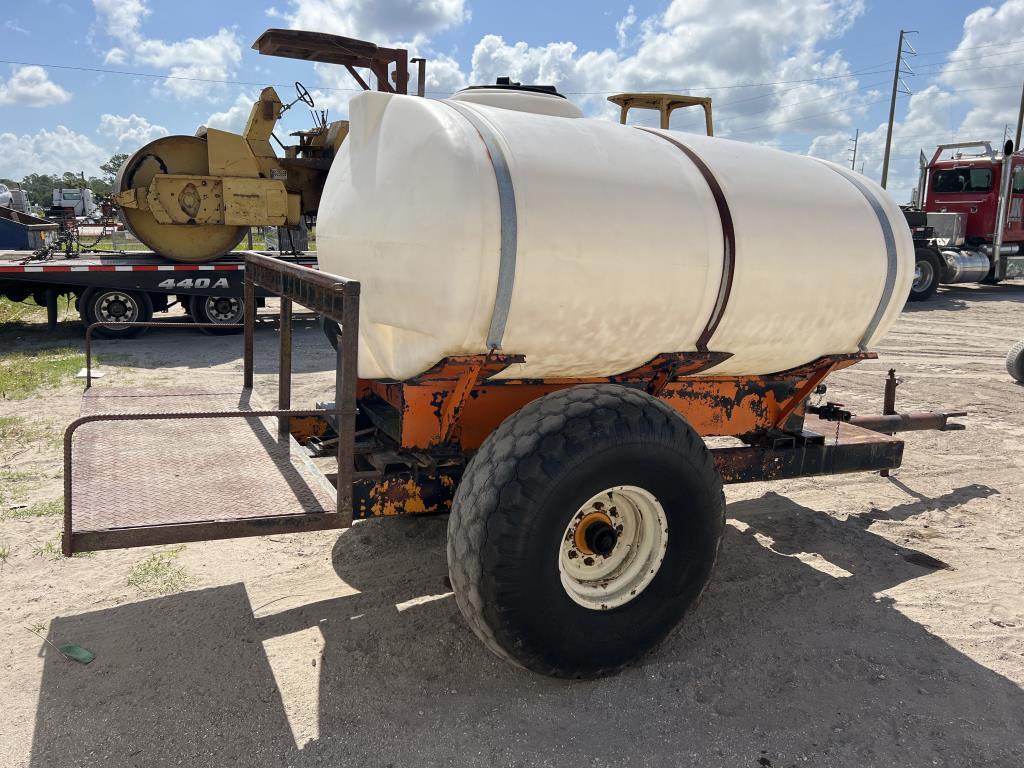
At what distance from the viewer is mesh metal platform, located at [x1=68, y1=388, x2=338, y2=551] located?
2.65 meters

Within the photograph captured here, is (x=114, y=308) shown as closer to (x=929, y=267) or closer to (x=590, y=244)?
(x=590, y=244)

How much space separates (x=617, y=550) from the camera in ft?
10.9

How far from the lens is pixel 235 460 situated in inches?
137

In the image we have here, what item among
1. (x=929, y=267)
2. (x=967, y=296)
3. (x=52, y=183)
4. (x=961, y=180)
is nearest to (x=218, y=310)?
(x=929, y=267)

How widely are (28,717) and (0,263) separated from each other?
30.6ft

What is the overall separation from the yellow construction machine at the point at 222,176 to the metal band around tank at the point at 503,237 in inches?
308

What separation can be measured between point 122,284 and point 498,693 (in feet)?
31.1

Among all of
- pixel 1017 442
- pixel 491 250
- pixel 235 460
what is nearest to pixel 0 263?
pixel 235 460

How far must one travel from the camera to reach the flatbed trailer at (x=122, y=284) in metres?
10.3

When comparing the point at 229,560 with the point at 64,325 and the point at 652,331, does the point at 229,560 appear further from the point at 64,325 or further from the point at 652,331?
the point at 64,325

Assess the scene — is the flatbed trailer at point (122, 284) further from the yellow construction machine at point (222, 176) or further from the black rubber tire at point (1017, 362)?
the black rubber tire at point (1017, 362)

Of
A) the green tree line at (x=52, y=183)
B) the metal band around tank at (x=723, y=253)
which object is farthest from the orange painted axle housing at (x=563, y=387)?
the green tree line at (x=52, y=183)

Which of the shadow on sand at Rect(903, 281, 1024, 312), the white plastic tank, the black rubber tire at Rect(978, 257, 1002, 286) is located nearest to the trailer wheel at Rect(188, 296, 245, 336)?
the white plastic tank

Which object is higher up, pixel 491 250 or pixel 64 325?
pixel 491 250
